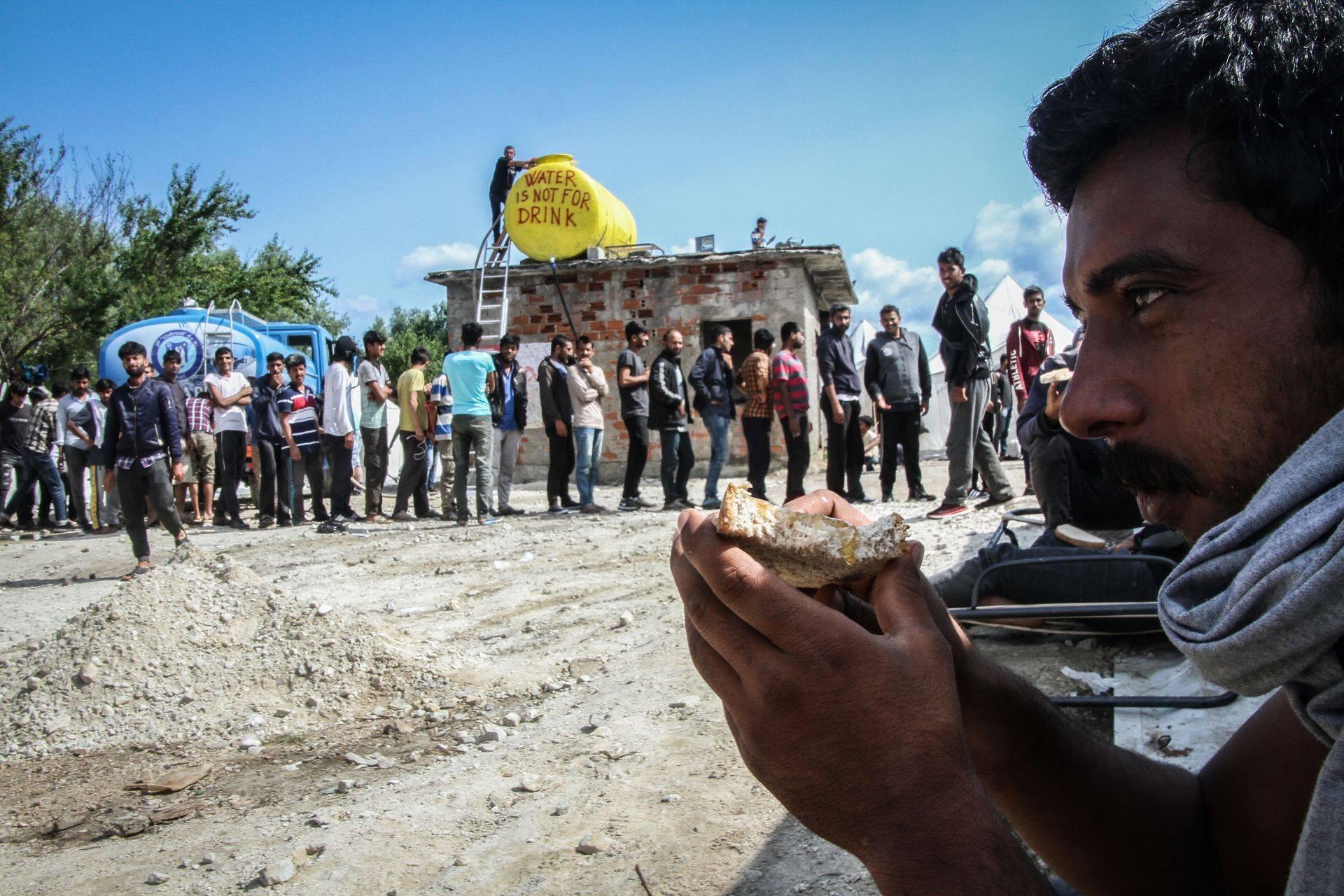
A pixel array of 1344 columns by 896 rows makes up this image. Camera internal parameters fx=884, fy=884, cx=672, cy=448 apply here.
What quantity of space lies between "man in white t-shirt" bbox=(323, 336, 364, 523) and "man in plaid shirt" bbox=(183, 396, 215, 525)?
73.2 inches

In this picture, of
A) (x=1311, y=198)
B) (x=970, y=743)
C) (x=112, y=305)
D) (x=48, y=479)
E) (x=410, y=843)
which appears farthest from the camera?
(x=112, y=305)

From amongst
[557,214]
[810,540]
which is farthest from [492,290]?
[810,540]

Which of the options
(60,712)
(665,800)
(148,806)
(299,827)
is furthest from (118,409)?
(665,800)

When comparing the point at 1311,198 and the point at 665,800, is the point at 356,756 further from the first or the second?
the point at 1311,198

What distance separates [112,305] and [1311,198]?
26.3 m

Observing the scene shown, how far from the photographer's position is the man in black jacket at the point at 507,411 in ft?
32.7

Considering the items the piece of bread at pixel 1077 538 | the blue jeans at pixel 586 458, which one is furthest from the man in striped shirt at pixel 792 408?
the piece of bread at pixel 1077 538

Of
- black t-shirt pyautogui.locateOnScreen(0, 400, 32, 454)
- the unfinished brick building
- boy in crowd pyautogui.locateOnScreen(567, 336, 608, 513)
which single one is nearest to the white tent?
the unfinished brick building

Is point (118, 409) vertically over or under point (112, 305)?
under

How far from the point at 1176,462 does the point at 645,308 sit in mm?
13838

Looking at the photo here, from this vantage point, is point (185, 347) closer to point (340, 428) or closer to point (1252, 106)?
point (340, 428)

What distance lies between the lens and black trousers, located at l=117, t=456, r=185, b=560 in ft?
22.7

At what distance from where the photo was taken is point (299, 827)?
2.71m

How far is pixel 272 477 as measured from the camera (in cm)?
1012
